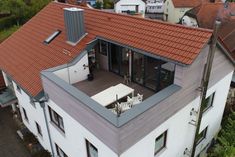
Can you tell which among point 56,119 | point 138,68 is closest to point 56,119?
point 56,119

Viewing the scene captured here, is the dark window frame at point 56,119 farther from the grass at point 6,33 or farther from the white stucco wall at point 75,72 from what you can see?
the grass at point 6,33

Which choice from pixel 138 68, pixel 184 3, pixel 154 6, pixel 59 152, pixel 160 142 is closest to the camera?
pixel 160 142

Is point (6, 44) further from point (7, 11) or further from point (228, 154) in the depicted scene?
point (7, 11)

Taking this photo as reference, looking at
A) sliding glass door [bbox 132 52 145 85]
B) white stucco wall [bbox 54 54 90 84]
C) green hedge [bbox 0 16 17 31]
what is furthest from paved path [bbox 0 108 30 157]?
green hedge [bbox 0 16 17 31]

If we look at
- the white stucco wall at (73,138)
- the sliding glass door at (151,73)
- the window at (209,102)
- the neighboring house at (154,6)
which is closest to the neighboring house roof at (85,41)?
the sliding glass door at (151,73)

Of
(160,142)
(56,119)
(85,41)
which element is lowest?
(56,119)

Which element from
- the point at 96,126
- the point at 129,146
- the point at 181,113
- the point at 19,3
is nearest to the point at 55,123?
the point at 96,126

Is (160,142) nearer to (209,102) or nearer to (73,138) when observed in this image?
(73,138)

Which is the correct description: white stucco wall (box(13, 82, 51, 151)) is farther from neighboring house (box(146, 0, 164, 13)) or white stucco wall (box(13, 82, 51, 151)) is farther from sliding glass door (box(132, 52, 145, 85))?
neighboring house (box(146, 0, 164, 13))
